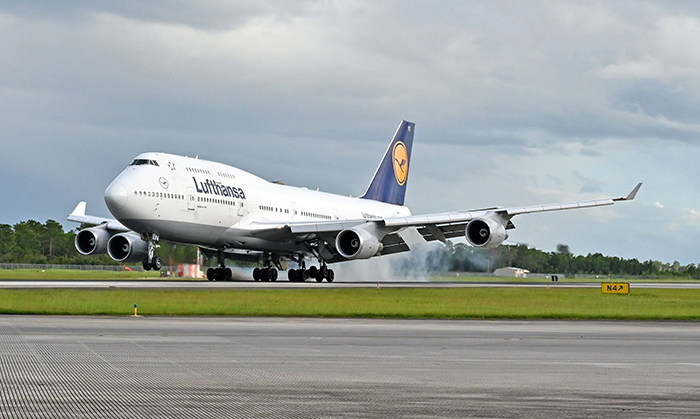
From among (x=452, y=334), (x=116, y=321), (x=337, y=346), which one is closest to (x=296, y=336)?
(x=337, y=346)

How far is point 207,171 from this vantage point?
53.2 metres

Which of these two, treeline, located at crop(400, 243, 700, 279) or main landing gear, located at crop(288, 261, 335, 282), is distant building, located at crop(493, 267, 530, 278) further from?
main landing gear, located at crop(288, 261, 335, 282)

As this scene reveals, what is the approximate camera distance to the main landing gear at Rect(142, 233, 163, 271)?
1853 inches

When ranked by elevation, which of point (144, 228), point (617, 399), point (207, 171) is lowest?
point (617, 399)

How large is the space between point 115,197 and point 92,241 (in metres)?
9.74

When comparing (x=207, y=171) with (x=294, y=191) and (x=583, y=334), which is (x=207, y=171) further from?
(x=583, y=334)

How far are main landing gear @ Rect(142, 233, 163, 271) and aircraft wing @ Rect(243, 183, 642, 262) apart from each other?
7818 mm

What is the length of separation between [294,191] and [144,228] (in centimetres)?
1594

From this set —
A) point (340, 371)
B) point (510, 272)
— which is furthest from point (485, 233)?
point (340, 371)

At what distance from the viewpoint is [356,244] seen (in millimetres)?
53750

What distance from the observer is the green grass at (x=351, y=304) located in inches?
1163

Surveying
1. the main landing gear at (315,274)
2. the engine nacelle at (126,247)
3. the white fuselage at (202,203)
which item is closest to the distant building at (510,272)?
the white fuselage at (202,203)

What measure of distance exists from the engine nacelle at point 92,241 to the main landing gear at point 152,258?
760cm

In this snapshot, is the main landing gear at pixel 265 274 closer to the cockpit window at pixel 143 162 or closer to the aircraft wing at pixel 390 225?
the aircraft wing at pixel 390 225
